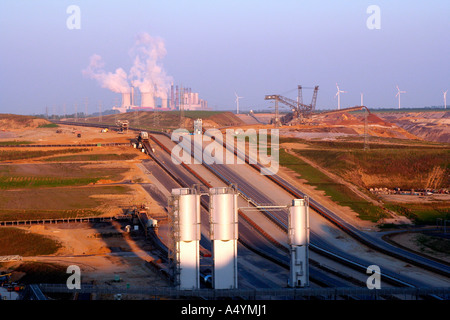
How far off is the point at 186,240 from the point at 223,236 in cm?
266

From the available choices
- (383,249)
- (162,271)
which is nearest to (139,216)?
(162,271)

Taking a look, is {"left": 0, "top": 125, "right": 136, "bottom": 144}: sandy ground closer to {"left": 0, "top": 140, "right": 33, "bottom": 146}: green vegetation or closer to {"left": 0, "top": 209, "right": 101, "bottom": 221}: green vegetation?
{"left": 0, "top": 140, "right": 33, "bottom": 146}: green vegetation

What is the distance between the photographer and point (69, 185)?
3356 inches

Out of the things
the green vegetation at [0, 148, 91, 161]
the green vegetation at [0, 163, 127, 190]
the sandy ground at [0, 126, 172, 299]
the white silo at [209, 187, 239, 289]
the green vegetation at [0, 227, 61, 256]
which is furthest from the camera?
the green vegetation at [0, 148, 91, 161]

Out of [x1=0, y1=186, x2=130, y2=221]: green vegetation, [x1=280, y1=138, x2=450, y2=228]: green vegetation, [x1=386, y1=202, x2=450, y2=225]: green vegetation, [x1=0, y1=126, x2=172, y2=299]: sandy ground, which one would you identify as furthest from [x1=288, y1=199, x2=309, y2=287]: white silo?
[x1=0, y1=186, x2=130, y2=221]: green vegetation

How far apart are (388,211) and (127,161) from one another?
47240 millimetres

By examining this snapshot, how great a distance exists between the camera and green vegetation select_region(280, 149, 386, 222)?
70438mm

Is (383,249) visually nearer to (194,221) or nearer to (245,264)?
(245,264)

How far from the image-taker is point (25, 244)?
59.1 m

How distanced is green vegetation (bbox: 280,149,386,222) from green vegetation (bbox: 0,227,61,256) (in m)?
36.5

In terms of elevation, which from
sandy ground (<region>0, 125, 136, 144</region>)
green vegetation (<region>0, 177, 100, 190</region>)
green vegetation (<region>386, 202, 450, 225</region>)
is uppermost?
sandy ground (<region>0, 125, 136, 144</region>)

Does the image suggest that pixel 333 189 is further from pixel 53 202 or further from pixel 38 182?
pixel 38 182

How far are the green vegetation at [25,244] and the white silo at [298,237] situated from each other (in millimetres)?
27904
